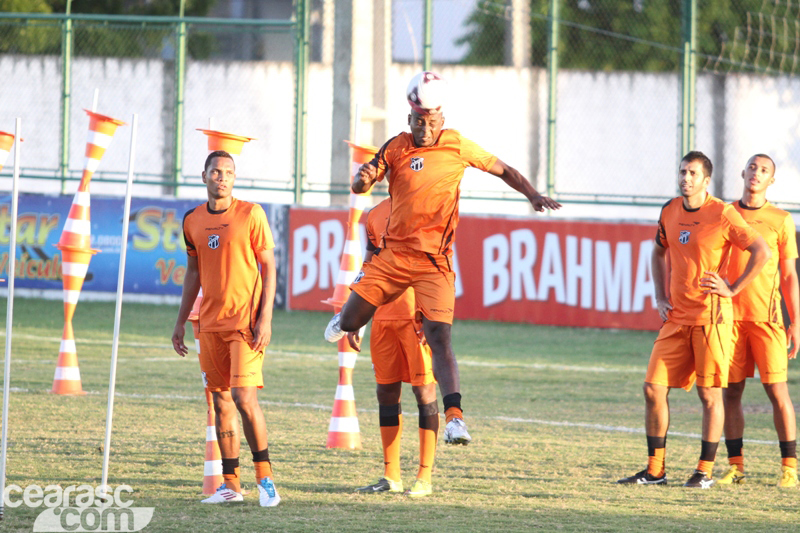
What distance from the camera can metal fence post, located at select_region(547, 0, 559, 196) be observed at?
750 inches

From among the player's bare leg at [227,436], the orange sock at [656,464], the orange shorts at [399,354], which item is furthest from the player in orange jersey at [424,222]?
the orange sock at [656,464]

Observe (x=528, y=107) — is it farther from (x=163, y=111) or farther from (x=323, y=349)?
(x=323, y=349)

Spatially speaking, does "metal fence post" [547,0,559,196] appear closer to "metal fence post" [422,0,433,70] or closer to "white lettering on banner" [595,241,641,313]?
"metal fence post" [422,0,433,70]

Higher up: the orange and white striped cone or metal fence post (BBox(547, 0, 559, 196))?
metal fence post (BBox(547, 0, 559, 196))

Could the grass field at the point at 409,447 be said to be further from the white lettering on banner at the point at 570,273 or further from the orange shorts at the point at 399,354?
the white lettering on banner at the point at 570,273

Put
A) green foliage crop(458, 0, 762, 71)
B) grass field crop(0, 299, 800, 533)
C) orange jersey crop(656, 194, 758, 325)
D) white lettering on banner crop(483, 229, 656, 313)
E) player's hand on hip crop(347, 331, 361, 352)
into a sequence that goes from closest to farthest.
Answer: grass field crop(0, 299, 800, 533) → orange jersey crop(656, 194, 758, 325) → player's hand on hip crop(347, 331, 361, 352) → white lettering on banner crop(483, 229, 656, 313) → green foliage crop(458, 0, 762, 71)

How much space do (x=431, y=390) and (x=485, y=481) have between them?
0.79 metres

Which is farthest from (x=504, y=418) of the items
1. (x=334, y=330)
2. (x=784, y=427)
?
(x=334, y=330)

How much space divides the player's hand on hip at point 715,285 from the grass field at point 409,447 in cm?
129

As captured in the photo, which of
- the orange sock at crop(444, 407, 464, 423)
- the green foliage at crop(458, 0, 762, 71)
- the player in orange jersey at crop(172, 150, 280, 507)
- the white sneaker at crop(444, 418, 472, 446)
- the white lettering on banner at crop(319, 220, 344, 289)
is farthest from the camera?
the green foliage at crop(458, 0, 762, 71)

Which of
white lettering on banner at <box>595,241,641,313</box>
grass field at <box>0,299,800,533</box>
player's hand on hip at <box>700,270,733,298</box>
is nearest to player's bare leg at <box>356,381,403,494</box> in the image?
grass field at <box>0,299,800,533</box>

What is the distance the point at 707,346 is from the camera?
7781mm

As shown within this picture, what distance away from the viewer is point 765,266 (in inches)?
321

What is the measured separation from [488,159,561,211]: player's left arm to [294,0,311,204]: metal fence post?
42.0ft
